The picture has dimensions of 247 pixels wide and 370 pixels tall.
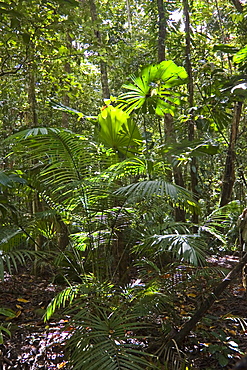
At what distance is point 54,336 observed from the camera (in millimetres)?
2648

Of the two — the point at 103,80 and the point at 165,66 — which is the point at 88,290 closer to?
the point at 165,66

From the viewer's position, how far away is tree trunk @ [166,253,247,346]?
2.10 m

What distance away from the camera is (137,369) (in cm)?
178

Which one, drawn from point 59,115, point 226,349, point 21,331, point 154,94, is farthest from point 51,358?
point 59,115

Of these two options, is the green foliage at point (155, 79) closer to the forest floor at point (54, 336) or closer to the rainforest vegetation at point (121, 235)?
the rainforest vegetation at point (121, 235)

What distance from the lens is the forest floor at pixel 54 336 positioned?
2.34 meters

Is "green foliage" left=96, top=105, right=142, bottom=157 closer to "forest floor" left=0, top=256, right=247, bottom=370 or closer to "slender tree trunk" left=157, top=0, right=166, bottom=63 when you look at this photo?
"forest floor" left=0, top=256, right=247, bottom=370

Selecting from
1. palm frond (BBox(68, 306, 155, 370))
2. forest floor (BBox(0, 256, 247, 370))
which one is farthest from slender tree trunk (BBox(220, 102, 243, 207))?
palm frond (BBox(68, 306, 155, 370))

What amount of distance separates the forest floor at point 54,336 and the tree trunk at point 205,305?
188 mm

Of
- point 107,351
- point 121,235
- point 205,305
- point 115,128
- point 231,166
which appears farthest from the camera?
point 231,166

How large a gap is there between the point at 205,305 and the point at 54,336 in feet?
4.10

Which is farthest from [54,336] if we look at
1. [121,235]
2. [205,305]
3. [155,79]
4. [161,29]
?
[161,29]

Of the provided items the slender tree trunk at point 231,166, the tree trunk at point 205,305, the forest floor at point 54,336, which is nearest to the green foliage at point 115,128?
the tree trunk at point 205,305

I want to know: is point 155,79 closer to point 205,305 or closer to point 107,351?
point 205,305
